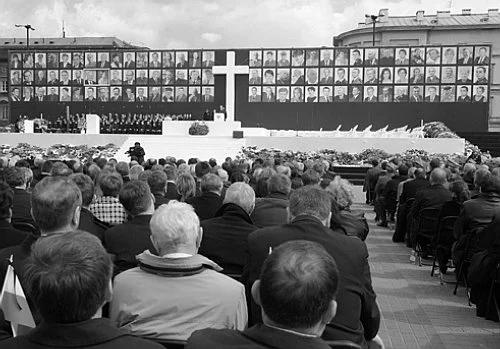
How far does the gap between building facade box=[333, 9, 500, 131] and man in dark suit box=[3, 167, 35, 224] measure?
4529 centimetres

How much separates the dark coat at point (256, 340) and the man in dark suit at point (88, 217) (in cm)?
237

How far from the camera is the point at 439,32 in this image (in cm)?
5131

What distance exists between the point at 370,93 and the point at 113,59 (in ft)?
42.9

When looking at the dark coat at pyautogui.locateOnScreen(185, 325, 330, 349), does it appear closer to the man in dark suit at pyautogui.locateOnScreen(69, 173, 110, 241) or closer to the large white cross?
the man in dark suit at pyautogui.locateOnScreen(69, 173, 110, 241)

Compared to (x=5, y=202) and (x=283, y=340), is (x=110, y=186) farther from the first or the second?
(x=283, y=340)

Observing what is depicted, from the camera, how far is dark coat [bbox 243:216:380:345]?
3025 mm

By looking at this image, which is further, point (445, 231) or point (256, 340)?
point (445, 231)

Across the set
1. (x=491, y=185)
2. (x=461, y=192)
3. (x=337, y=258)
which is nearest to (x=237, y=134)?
(x=461, y=192)

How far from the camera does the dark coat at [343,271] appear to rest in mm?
3025

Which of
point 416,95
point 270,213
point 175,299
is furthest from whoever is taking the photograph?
point 416,95

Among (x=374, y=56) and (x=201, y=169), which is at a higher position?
(x=374, y=56)

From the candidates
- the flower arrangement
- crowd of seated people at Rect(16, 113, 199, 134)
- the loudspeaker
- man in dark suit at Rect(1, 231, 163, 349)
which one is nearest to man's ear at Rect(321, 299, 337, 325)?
man in dark suit at Rect(1, 231, 163, 349)

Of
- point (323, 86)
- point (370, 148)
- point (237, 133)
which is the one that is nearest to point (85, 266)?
point (370, 148)

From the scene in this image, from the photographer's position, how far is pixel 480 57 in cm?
2964
